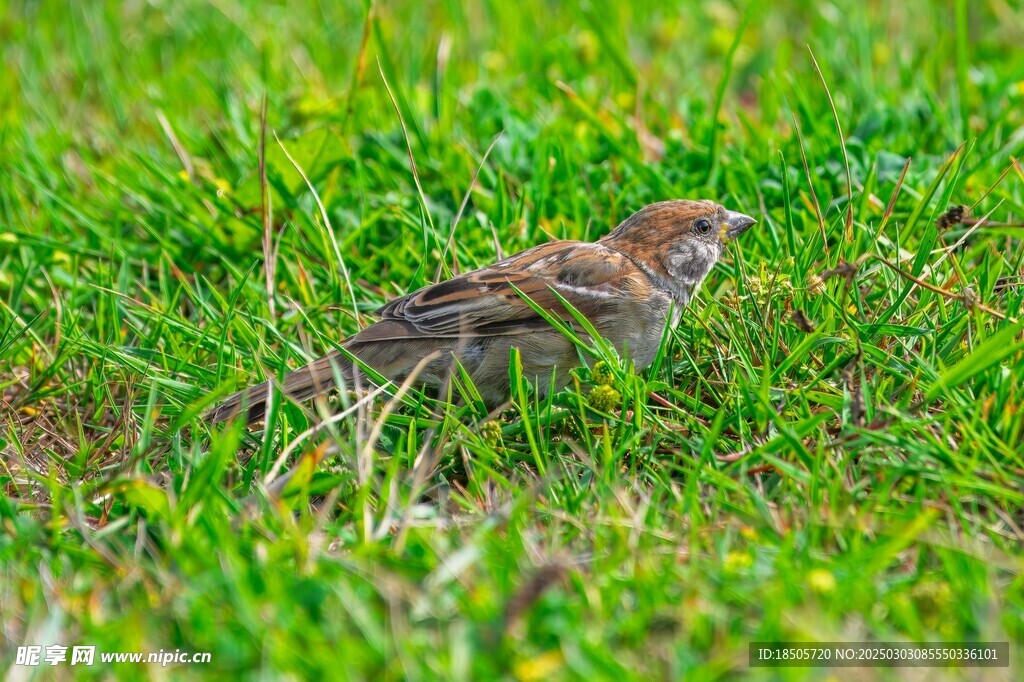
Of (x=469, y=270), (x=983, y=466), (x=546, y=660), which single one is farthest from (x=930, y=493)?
(x=469, y=270)

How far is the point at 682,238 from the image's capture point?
183 inches

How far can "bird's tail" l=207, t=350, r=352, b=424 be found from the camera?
3965 millimetres

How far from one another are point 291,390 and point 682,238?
1735 mm

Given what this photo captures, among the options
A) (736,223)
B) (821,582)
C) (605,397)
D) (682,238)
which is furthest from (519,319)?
(821,582)

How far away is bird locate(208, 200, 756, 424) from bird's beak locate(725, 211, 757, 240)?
0.21m

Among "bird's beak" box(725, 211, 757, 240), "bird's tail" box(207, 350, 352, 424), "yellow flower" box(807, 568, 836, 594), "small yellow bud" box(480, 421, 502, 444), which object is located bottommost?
"small yellow bud" box(480, 421, 502, 444)

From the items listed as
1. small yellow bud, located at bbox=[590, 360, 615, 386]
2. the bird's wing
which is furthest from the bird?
small yellow bud, located at bbox=[590, 360, 615, 386]

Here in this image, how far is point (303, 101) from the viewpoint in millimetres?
5977

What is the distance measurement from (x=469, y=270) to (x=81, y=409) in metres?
1.72

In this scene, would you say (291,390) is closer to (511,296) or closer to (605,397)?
(511,296)

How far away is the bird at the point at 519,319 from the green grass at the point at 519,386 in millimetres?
184

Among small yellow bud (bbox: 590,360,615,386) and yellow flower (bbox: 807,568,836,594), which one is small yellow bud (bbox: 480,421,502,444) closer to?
small yellow bud (bbox: 590,360,615,386)

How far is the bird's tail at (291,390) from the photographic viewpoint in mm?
3965

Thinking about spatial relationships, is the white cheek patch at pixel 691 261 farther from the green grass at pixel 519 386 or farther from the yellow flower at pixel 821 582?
the yellow flower at pixel 821 582
